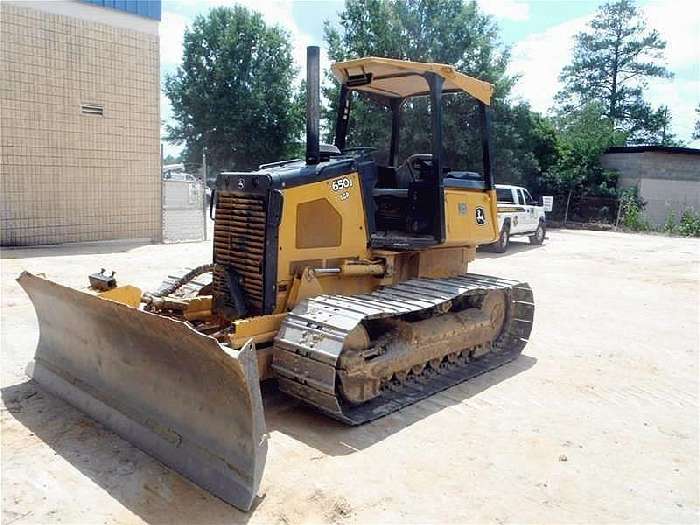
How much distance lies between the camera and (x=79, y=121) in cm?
1280

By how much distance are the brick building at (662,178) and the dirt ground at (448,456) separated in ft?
69.5

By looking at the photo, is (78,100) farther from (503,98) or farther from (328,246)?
(503,98)

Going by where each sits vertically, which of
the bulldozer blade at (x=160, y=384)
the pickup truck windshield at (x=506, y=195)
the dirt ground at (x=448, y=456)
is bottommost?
the dirt ground at (x=448, y=456)

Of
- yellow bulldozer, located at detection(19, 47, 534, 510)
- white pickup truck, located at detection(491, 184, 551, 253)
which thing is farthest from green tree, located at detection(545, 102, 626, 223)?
yellow bulldozer, located at detection(19, 47, 534, 510)

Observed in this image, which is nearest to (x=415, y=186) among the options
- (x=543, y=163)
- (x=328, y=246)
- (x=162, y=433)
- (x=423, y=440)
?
(x=328, y=246)

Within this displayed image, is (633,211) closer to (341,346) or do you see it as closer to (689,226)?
(689,226)

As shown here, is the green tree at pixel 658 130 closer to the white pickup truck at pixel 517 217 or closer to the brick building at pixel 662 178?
the brick building at pixel 662 178

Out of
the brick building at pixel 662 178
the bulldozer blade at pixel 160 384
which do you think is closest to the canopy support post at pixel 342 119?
the bulldozer blade at pixel 160 384

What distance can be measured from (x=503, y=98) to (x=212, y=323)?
74.7ft

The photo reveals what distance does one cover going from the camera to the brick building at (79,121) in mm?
11992

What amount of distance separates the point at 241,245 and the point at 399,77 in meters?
2.49

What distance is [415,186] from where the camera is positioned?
5.80 meters

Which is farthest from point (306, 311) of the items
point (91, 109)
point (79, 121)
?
point (91, 109)

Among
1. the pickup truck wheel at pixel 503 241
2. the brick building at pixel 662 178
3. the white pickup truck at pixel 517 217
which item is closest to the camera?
the pickup truck wheel at pixel 503 241
